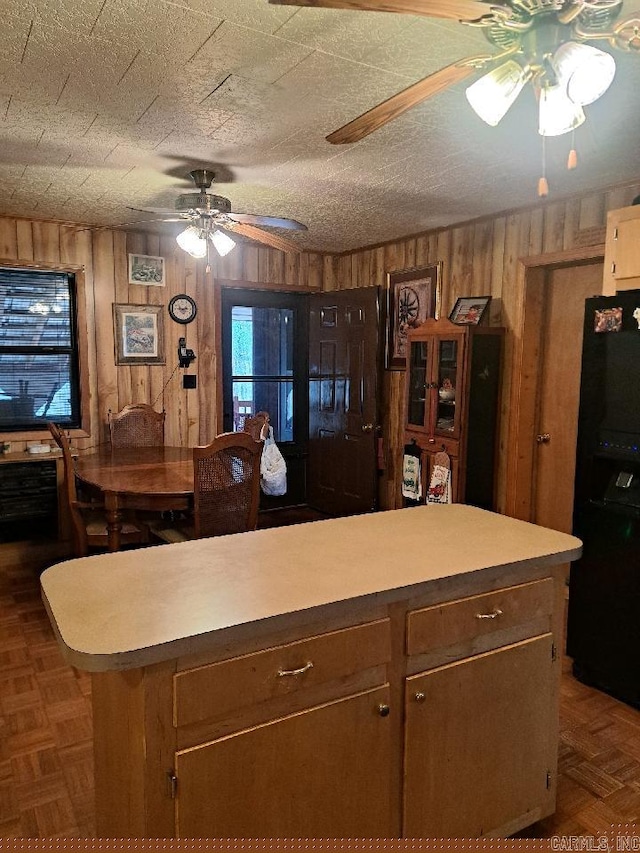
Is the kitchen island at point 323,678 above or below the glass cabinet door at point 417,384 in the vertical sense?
below

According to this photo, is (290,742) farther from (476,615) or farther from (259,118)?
(259,118)

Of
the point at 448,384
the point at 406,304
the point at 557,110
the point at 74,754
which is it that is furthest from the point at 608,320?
the point at 74,754

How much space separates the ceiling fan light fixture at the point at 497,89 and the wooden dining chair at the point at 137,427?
3.46 m

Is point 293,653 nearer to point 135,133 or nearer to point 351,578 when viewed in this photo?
point 351,578

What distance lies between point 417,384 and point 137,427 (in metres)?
2.09

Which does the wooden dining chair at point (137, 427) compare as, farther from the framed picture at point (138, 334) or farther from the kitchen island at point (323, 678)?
the kitchen island at point (323, 678)

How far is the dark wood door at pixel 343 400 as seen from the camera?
490cm

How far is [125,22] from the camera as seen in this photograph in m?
1.74

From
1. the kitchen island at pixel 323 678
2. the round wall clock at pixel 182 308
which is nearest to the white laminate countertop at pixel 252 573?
the kitchen island at pixel 323 678

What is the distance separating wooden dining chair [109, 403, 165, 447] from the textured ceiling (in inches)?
55.0

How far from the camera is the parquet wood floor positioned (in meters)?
1.91

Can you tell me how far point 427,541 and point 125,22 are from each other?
1755 mm

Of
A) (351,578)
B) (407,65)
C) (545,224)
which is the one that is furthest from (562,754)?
(545,224)

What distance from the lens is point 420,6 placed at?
49.1 inches
